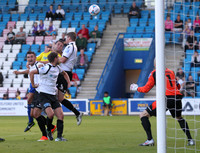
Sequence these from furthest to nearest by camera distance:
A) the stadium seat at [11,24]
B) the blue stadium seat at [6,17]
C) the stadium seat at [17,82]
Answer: the blue stadium seat at [6,17] < the stadium seat at [11,24] < the stadium seat at [17,82]

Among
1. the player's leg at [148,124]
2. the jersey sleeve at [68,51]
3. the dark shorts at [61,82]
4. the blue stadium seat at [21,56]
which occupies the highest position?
the jersey sleeve at [68,51]

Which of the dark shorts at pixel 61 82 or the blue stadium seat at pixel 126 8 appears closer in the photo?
the dark shorts at pixel 61 82

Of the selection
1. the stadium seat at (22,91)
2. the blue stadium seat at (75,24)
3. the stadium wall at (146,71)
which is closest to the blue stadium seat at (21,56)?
the stadium seat at (22,91)

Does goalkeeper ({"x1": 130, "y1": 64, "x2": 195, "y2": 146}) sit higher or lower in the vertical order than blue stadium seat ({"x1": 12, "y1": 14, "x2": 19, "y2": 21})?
lower

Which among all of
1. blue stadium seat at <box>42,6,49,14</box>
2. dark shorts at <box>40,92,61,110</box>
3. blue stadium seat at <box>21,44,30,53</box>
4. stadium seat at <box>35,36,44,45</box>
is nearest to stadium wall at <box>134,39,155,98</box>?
stadium seat at <box>35,36,44,45</box>

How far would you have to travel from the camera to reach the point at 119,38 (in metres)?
25.0

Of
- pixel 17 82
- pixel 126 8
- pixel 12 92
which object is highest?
pixel 126 8

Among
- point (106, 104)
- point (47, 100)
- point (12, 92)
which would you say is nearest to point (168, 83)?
point (47, 100)

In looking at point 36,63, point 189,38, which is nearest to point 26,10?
point 189,38

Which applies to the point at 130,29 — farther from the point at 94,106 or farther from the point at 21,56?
the point at 94,106

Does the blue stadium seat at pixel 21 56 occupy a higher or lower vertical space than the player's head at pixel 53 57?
lower

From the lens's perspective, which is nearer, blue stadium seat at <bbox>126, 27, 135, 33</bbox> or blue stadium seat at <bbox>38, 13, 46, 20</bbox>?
blue stadium seat at <bbox>126, 27, 135, 33</bbox>

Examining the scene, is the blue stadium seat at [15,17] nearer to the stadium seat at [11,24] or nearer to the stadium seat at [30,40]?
the stadium seat at [11,24]

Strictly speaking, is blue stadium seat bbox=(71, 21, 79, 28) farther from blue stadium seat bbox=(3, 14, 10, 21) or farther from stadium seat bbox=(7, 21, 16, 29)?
blue stadium seat bbox=(3, 14, 10, 21)
